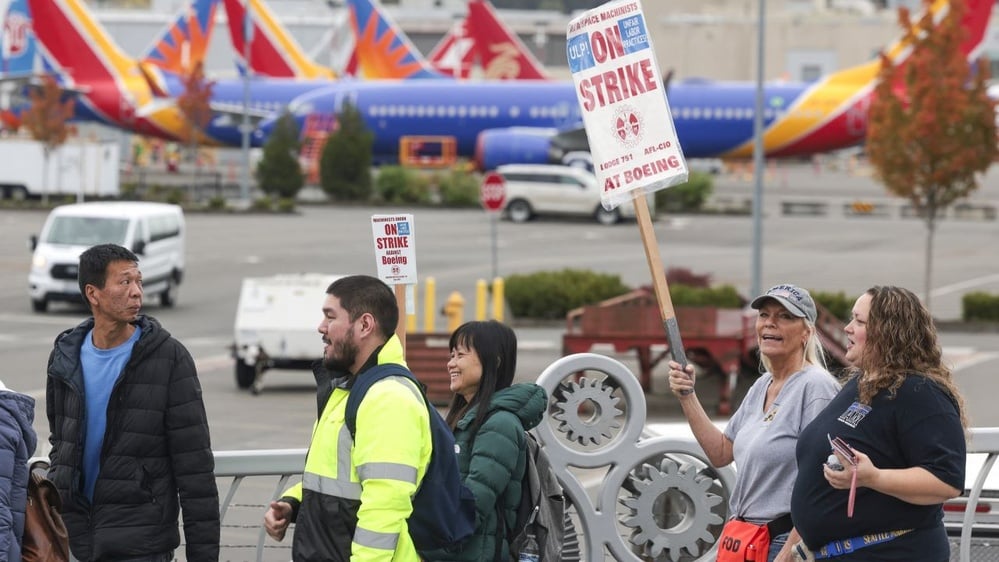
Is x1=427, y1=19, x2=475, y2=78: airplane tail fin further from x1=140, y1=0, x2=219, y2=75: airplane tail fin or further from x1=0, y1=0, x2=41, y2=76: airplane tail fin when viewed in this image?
x1=0, y1=0, x2=41, y2=76: airplane tail fin

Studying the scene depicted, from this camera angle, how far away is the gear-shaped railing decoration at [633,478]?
623 cm

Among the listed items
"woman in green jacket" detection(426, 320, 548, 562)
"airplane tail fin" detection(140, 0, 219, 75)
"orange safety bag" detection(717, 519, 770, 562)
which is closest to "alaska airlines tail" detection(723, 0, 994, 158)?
"airplane tail fin" detection(140, 0, 219, 75)

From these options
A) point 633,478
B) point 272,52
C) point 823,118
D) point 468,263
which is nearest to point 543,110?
point 823,118

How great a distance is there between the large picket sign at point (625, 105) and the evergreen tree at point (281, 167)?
49526 mm

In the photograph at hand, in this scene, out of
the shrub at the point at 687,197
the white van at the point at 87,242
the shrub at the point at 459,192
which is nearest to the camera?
the white van at the point at 87,242

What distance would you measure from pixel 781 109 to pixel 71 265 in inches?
1567

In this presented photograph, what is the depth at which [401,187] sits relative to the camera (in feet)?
184

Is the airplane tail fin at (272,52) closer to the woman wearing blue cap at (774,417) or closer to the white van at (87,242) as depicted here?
the white van at (87,242)

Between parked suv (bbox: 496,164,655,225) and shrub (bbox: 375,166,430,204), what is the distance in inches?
302

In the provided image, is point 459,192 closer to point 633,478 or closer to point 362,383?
point 633,478

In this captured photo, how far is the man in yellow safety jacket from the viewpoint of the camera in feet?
15.0

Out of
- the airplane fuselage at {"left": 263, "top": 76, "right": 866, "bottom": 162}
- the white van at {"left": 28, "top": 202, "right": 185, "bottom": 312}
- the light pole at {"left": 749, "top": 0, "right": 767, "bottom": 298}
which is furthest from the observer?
the airplane fuselage at {"left": 263, "top": 76, "right": 866, "bottom": 162}

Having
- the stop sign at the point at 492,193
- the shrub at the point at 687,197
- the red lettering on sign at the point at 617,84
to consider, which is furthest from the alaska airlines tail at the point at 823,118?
the red lettering on sign at the point at 617,84

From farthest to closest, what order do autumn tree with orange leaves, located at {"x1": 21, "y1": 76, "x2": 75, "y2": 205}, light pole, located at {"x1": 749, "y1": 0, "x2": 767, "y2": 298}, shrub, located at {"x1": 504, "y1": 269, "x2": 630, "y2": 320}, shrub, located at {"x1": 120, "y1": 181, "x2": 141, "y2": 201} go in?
shrub, located at {"x1": 120, "y1": 181, "x2": 141, "y2": 201} < autumn tree with orange leaves, located at {"x1": 21, "y1": 76, "x2": 75, "y2": 205} < shrub, located at {"x1": 504, "y1": 269, "x2": 630, "y2": 320} < light pole, located at {"x1": 749, "y1": 0, "x2": 767, "y2": 298}
